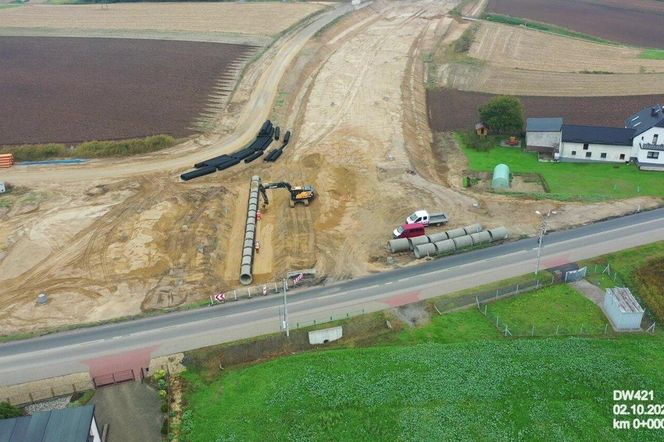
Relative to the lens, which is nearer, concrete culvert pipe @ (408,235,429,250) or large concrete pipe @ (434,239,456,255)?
large concrete pipe @ (434,239,456,255)

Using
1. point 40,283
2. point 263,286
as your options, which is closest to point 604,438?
point 263,286

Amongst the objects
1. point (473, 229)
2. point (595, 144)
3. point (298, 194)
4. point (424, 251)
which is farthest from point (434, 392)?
point (595, 144)

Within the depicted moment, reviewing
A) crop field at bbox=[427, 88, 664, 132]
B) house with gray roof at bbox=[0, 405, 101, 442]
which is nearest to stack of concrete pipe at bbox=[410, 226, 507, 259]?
house with gray roof at bbox=[0, 405, 101, 442]

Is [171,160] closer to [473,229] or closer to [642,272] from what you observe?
[473,229]

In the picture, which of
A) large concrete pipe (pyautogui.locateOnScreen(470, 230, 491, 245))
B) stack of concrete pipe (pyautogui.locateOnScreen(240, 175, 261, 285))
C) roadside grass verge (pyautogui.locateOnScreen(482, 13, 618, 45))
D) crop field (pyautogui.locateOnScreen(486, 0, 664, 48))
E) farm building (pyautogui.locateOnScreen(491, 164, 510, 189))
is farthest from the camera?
crop field (pyautogui.locateOnScreen(486, 0, 664, 48))

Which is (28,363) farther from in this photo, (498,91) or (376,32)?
(376,32)

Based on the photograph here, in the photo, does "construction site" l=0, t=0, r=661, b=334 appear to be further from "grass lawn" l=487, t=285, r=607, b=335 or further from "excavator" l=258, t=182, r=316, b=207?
"grass lawn" l=487, t=285, r=607, b=335
